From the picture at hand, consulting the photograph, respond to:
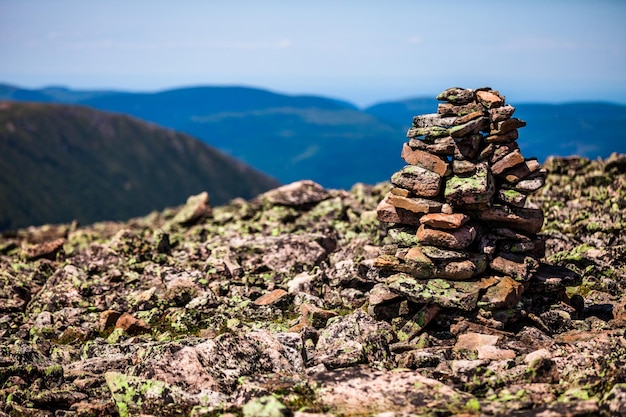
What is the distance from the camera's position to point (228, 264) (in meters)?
25.9

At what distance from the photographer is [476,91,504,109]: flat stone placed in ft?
63.6

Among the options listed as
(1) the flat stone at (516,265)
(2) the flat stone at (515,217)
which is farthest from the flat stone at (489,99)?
(1) the flat stone at (516,265)

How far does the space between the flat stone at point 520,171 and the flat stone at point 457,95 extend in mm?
2839

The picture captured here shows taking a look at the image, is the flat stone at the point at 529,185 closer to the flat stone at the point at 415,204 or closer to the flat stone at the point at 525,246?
the flat stone at the point at 525,246

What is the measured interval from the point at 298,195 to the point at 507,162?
58.4ft

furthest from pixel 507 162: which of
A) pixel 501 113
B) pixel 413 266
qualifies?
pixel 413 266

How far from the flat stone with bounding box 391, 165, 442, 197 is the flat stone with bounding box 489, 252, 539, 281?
313 centimetres

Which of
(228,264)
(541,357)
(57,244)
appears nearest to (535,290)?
(541,357)

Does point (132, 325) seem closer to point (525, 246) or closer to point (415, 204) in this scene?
point (415, 204)

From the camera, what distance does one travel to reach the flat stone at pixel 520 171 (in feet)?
63.9

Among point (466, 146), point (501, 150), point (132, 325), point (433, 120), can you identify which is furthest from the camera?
point (132, 325)

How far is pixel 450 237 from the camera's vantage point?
18.6m

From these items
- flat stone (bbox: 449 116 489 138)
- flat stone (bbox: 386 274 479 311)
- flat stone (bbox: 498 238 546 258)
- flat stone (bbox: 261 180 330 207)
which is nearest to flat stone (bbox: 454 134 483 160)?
flat stone (bbox: 449 116 489 138)

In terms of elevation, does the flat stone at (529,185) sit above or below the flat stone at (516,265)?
above
